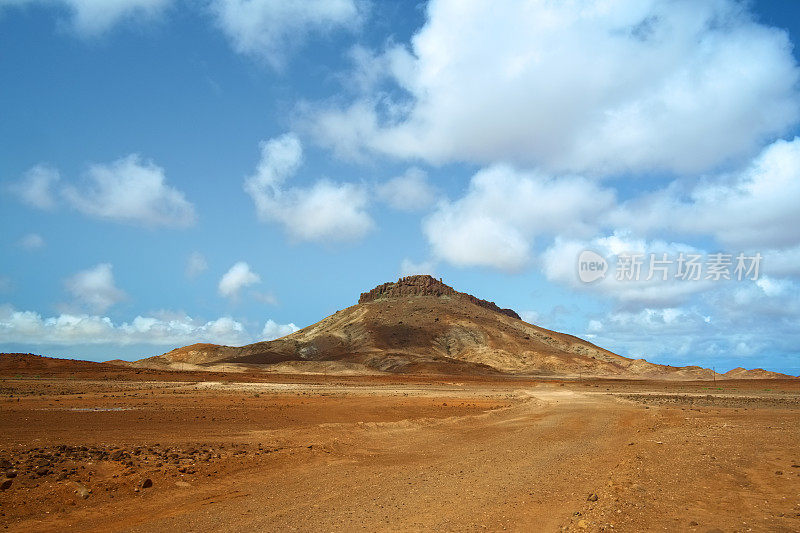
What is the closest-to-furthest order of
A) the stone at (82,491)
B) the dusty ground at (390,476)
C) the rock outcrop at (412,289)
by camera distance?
the dusty ground at (390,476), the stone at (82,491), the rock outcrop at (412,289)

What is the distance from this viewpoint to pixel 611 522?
810cm

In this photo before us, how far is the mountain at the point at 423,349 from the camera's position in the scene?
101 m

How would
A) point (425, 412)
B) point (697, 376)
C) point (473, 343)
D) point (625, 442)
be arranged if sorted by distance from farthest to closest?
1. point (473, 343)
2. point (697, 376)
3. point (425, 412)
4. point (625, 442)

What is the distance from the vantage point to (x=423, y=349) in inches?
4729

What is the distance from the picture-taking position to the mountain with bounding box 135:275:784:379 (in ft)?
331

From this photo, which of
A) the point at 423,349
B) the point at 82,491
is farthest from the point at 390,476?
the point at 423,349

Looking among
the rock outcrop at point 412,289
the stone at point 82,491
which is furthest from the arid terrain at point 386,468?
the rock outcrop at point 412,289

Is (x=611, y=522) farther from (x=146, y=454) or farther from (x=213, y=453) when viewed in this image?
(x=146, y=454)

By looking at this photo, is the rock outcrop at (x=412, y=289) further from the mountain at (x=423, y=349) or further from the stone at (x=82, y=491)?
the stone at (x=82, y=491)

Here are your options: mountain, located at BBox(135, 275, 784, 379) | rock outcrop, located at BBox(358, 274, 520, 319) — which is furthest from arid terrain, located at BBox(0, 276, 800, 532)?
rock outcrop, located at BBox(358, 274, 520, 319)

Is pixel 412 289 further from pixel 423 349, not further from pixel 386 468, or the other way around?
pixel 386 468

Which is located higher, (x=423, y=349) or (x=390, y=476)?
(x=423, y=349)

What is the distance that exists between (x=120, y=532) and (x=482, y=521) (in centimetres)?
610

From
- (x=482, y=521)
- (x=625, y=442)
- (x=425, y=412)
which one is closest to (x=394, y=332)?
(x=425, y=412)
